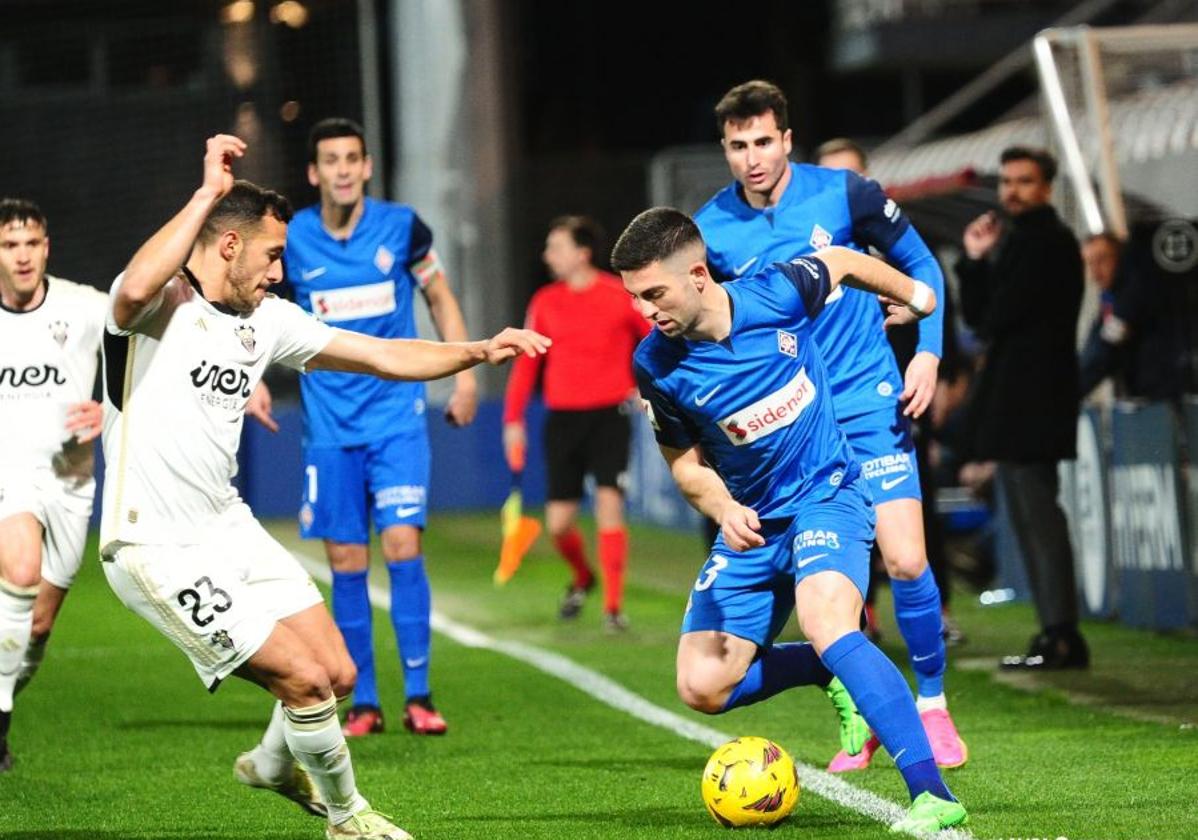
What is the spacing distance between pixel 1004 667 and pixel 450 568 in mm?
7074

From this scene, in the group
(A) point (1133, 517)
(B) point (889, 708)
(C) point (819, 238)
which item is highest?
(C) point (819, 238)

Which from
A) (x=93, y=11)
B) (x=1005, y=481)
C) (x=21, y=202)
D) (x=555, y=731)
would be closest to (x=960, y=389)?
(x=1005, y=481)

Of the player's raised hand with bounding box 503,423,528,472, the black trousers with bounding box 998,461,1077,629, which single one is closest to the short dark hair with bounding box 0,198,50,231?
the black trousers with bounding box 998,461,1077,629

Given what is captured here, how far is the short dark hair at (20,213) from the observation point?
289 inches

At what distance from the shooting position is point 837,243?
Answer: 22.8 ft

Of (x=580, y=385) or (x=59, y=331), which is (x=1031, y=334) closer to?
(x=580, y=385)

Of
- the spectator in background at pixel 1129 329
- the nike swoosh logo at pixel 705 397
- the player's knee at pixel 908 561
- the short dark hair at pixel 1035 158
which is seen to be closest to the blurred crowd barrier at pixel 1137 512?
the spectator in background at pixel 1129 329

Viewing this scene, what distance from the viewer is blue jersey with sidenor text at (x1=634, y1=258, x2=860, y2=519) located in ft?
19.3

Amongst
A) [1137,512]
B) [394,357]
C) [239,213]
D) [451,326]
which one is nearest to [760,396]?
[394,357]

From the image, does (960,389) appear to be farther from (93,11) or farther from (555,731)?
(93,11)

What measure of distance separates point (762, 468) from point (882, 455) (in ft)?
3.28

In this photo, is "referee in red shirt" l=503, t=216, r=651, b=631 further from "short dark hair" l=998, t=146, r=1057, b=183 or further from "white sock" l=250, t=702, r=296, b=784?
"white sock" l=250, t=702, r=296, b=784

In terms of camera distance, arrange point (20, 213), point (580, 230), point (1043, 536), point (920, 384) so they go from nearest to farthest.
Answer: point (920, 384)
point (20, 213)
point (1043, 536)
point (580, 230)

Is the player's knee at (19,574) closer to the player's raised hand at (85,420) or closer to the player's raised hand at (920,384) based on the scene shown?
the player's raised hand at (85,420)
